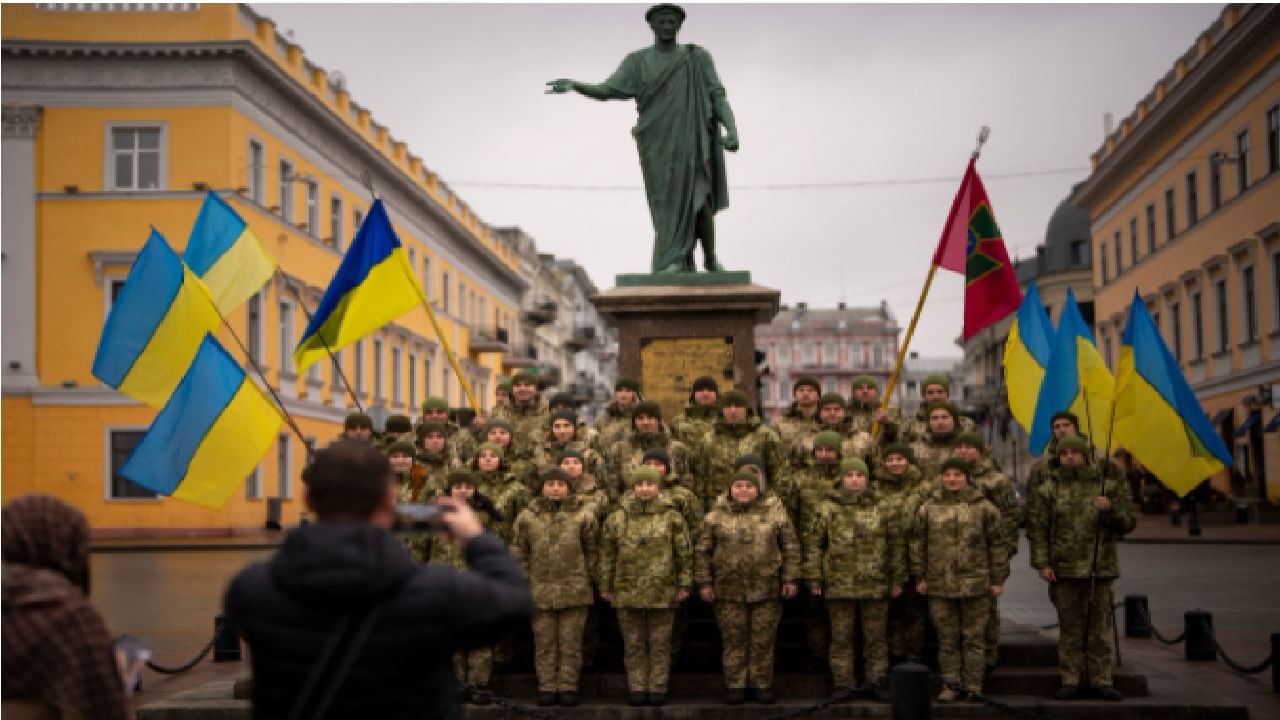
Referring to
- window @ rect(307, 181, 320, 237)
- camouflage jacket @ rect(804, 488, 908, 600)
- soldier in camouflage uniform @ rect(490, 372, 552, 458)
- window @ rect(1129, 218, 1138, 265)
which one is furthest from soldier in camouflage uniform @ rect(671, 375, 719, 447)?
window @ rect(1129, 218, 1138, 265)

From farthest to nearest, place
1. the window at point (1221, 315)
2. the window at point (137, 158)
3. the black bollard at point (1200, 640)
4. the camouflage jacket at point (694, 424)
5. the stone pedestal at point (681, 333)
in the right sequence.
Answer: the window at point (1221, 315) → the window at point (137, 158) → the stone pedestal at point (681, 333) → the black bollard at point (1200, 640) → the camouflage jacket at point (694, 424)

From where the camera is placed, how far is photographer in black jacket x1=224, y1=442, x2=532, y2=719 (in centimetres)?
330

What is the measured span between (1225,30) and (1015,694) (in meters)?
30.9

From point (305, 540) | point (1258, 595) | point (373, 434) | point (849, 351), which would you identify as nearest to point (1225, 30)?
point (1258, 595)

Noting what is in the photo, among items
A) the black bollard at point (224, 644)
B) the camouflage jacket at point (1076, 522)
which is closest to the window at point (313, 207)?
the black bollard at point (224, 644)

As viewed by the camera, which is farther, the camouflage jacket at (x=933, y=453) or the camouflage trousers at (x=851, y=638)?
the camouflage jacket at (x=933, y=453)

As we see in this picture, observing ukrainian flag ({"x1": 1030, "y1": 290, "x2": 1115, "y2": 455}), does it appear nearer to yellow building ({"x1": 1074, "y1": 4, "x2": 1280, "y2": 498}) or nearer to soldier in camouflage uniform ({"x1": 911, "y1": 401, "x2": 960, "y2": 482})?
soldier in camouflage uniform ({"x1": 911, "y1": 401, "x2": 960, "y2": 482})

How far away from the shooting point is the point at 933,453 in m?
10.7

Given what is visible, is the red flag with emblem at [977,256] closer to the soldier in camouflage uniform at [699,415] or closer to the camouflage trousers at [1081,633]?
the soldier in camouflage uniform at [699,415]

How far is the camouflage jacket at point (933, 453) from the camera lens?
10.6 metres

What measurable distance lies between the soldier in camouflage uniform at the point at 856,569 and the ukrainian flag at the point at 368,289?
433 centimetres

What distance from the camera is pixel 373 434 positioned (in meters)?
12.2

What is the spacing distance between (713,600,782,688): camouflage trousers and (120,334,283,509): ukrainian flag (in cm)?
337

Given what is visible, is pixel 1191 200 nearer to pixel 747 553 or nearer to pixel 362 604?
pixel 747 553
